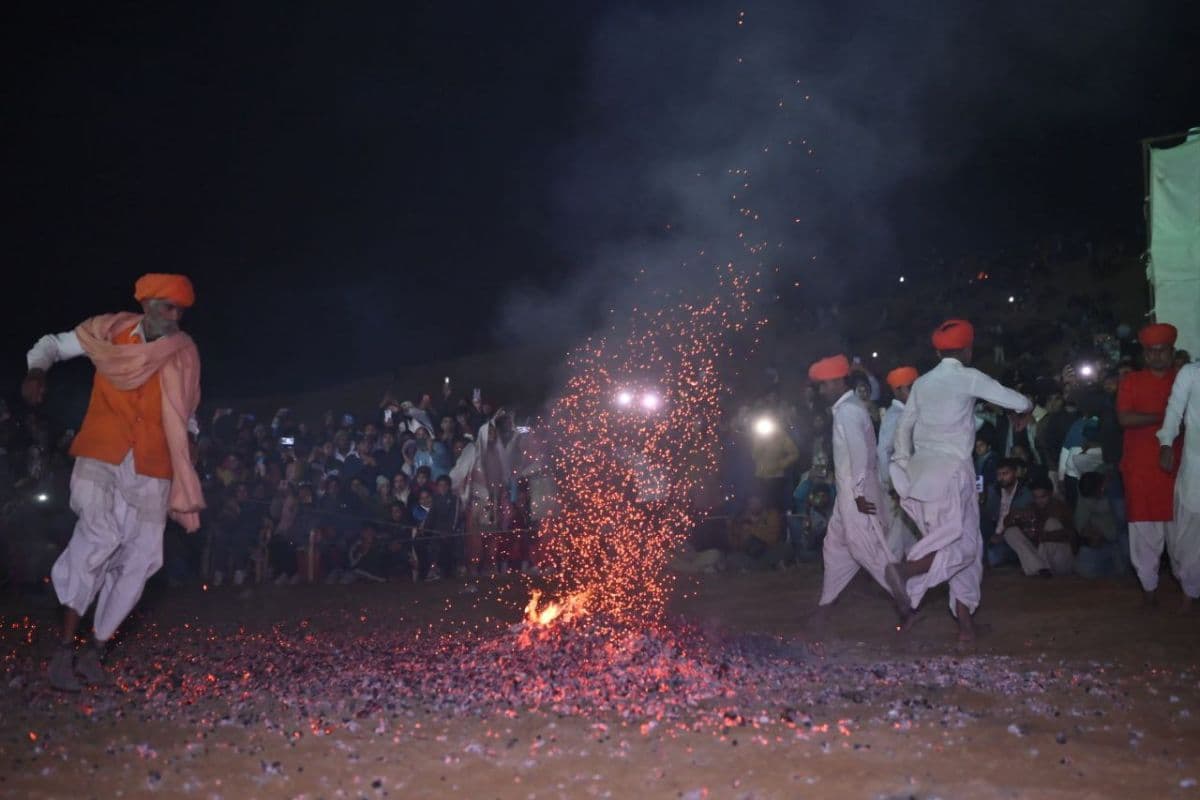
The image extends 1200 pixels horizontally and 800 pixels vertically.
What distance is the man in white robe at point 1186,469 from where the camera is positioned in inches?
308

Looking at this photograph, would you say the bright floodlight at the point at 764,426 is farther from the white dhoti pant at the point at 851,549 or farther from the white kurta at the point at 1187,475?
the white kurta at the point at 1187,475

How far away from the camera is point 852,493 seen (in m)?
7.97

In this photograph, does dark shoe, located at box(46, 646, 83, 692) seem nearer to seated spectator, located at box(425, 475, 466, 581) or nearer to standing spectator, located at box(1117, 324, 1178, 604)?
seated spectator, located at box(425, 475, 466, 581)

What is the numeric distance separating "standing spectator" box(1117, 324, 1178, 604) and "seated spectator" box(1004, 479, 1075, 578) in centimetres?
180

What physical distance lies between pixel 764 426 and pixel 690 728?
882 cm

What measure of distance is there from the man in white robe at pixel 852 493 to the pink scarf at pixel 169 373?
4301 mm

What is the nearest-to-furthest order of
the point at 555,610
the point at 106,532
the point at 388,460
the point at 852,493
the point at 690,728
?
the point at 690,728 < the point at 106,532 < the point at 852,493 < the point at 555,610 < the point at 388,460

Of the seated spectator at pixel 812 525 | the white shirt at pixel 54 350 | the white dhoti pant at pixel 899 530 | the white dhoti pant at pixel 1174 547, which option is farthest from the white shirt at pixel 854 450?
the white shirt at pixel 54 350

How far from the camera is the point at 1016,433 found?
1247cm

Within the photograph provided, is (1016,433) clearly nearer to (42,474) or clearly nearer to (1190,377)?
(1190,377)

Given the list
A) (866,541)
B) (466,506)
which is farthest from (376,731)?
(466,506)

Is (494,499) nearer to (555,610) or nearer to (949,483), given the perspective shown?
(555,610)

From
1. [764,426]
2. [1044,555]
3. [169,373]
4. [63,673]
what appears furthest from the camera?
[764,426]

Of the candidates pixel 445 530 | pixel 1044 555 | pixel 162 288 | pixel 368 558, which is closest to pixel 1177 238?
pixel 1044 555
